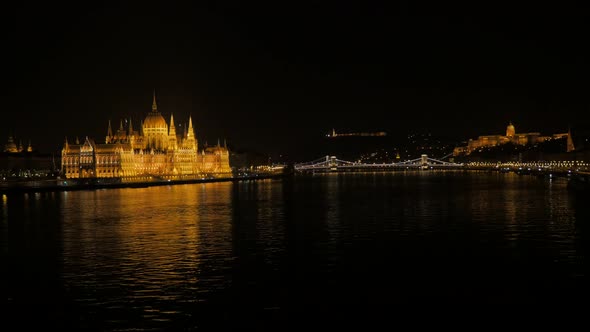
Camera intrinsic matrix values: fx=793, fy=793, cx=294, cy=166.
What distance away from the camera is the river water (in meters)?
13.2

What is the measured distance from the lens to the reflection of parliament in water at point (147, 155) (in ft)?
277

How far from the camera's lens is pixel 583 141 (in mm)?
110938

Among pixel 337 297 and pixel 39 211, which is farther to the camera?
pixel 39 211

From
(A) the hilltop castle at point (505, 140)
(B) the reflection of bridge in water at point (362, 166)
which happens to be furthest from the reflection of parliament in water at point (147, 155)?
(A) the hilltop castle at point (505, 140)

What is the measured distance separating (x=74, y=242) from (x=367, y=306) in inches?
475

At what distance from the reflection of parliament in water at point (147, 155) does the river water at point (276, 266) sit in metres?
53.7

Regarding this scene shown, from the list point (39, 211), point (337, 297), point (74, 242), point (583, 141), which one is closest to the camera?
point (337, 297)

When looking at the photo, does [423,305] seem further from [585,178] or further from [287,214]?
[585,178]

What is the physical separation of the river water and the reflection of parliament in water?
53732 millimetres

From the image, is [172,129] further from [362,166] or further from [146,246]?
[146,246]

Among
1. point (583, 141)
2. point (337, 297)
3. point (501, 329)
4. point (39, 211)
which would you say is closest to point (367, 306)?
point (337, 297)

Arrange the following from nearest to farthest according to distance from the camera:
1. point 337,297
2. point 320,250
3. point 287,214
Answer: point 337,297 → point 320,250 → point 287,214

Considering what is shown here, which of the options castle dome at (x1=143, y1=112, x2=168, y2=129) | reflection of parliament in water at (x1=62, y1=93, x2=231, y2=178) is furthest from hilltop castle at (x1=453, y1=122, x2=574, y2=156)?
castle dome at (x1=143, y1=112, x2=168, y2=129)

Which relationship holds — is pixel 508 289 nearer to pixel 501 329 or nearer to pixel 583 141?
pixel 501 329
